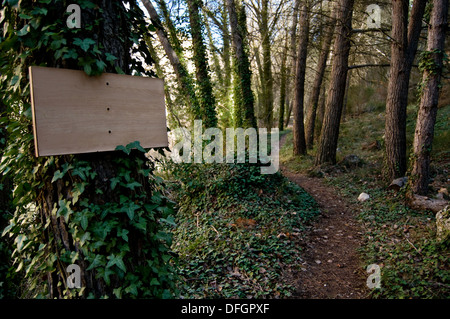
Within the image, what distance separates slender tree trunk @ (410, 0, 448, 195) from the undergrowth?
7.70 ft

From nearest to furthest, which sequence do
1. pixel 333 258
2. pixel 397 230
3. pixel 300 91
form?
1. pixel 333 258
2. pixel 397 230
3. pixel 300 91

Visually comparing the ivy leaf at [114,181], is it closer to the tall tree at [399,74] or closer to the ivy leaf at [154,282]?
the ivy leaf at [154,282]

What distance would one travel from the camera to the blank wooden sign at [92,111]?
1.72 m

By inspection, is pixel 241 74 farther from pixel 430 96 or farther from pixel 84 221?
pixel 84 221

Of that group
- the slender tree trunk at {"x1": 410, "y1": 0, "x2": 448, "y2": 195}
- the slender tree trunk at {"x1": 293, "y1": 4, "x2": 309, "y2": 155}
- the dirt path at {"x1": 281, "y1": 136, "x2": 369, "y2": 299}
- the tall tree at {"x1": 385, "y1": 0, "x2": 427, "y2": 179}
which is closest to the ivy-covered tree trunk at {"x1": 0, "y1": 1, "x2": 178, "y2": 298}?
the dirt path at {"x1": 281, "y1": 136, "x2": 369, "y2": 299}

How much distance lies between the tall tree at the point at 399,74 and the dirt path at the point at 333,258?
1902mm

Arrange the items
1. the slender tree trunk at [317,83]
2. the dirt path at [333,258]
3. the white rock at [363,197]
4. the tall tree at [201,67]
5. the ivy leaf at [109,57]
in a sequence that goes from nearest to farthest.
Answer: the ivy leaf at [109,57] < the dirt path at [333,258] < the white rock at [363,197] < the tall tree at [201,67] < the slender tree trunk at [317,83]

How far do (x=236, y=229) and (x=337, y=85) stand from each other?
21.4 feet

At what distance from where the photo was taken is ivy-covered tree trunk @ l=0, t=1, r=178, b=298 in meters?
1.89

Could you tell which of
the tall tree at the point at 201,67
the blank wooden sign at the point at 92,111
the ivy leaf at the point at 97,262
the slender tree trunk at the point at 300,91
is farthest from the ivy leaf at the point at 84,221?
the slender tree trunk at the point at 300,91

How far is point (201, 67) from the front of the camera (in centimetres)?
841

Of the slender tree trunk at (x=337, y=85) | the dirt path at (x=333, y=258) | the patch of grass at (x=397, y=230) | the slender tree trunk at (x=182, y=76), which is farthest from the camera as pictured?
the slender tree trunk at (x=337, y=85)


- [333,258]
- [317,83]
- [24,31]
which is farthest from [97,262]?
[317,83]
